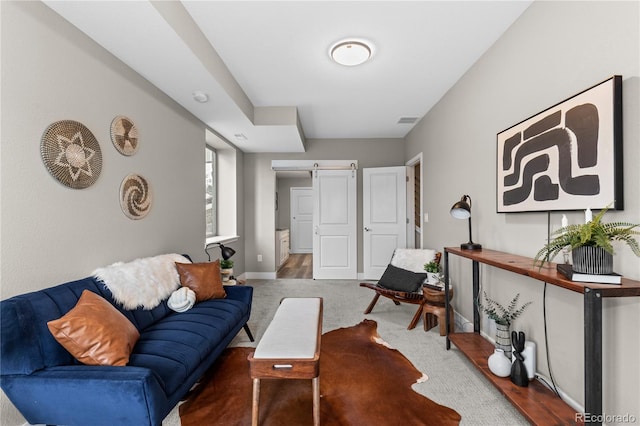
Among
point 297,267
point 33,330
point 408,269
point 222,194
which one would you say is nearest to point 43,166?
point 33,330

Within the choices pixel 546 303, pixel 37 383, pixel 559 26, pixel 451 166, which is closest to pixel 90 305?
pixel 37 383

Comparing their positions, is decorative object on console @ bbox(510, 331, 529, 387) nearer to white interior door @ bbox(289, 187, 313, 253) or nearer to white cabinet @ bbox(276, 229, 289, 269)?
white cabinet @ bbox(276, 229, 289, 269)

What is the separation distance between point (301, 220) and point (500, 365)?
22.8 ft

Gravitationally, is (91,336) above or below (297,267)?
above

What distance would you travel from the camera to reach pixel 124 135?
215 cm

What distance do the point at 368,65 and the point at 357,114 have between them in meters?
1.29

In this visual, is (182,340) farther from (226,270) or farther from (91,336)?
(226,270)

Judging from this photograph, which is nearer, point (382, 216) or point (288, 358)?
point (288, 358)

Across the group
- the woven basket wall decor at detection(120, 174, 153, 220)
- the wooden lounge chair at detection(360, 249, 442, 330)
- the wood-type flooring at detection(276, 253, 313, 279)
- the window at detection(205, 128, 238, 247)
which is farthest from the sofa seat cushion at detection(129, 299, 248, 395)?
the wood-type flooring at detection(276, 253, 313, 279)

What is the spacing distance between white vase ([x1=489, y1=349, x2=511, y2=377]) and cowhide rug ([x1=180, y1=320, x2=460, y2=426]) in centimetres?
41

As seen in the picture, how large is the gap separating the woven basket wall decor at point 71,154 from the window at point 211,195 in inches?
108

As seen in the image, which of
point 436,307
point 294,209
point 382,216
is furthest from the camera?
point 294,209

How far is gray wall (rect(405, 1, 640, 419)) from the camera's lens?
126 cm

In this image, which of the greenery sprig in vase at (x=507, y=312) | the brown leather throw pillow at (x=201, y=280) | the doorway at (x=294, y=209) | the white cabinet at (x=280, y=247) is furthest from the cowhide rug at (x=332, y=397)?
the doorway at (x=294, y=209)
